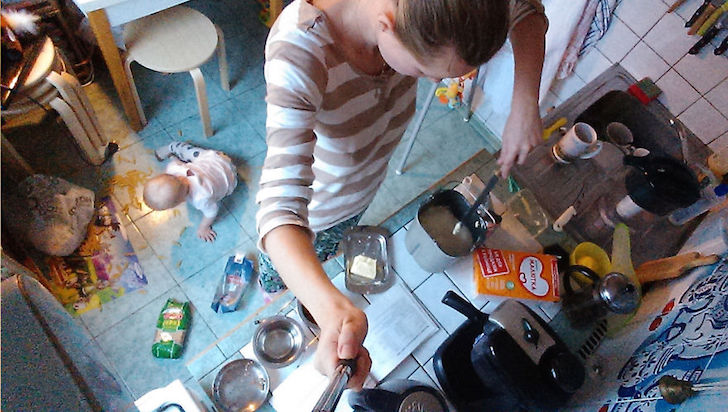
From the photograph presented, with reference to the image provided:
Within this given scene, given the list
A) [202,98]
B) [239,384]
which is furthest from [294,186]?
[202,98]

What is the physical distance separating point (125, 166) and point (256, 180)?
1.86ft

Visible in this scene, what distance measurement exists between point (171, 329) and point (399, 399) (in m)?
1.15

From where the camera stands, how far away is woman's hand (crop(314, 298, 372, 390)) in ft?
2.09

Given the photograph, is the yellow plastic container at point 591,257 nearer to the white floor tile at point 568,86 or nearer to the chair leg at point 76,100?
the white floor tile at point 568,86

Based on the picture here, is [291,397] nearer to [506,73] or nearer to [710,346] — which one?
[710,346]

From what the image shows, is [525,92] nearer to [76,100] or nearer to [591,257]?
[591,257]

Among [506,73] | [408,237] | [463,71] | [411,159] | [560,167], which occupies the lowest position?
[411,159]

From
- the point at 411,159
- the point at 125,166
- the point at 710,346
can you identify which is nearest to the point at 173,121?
the point at 125,166

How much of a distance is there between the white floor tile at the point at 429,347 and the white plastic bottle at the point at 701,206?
0.80 meters

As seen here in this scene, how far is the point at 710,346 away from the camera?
806 mm

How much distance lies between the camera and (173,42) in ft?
6.39

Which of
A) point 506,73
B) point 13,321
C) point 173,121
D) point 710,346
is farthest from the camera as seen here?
point 173,121

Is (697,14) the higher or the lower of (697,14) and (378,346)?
the higher

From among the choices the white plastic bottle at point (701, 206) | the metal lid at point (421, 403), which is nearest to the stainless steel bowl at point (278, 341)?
the metal lid at point (421, 403)
